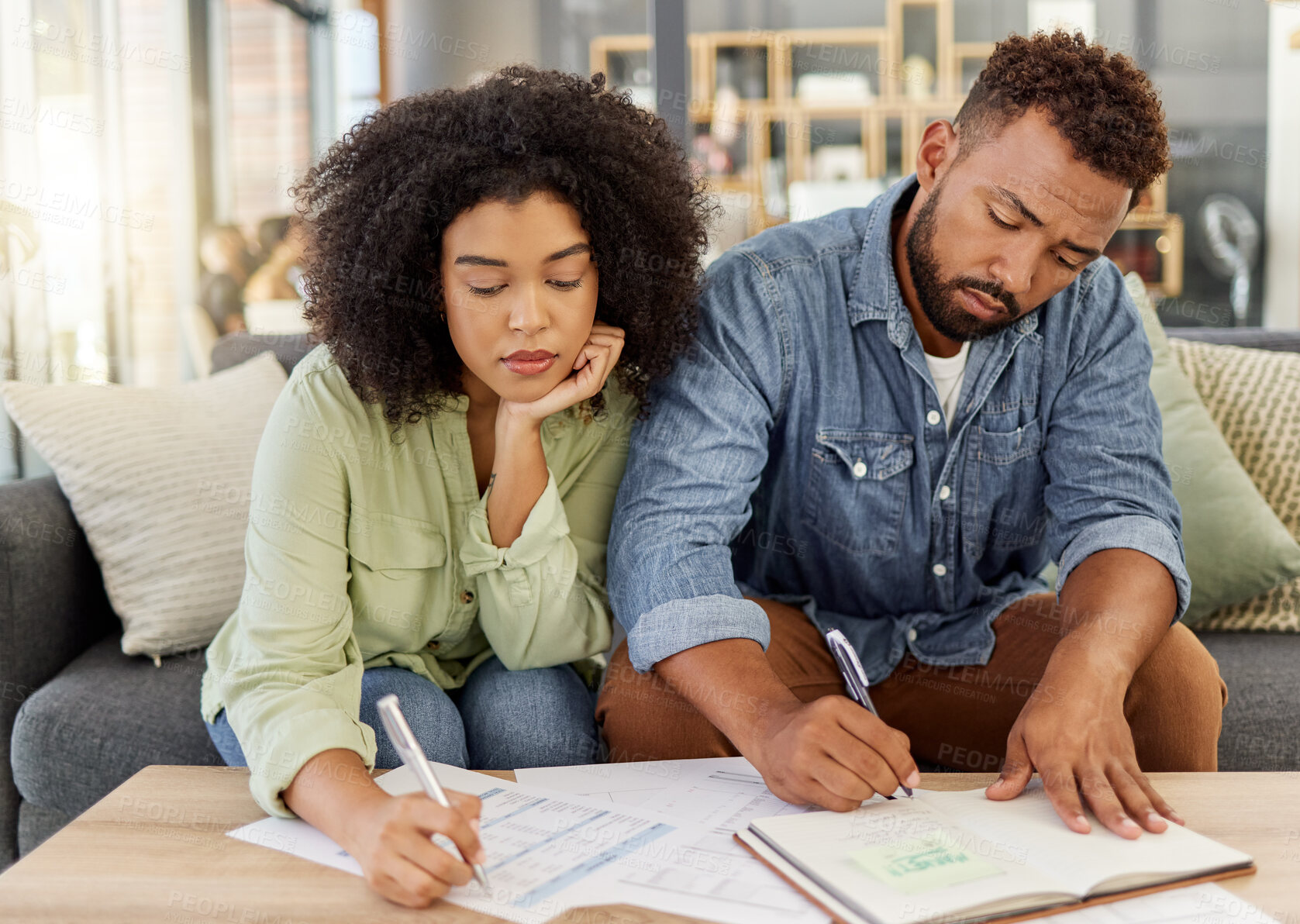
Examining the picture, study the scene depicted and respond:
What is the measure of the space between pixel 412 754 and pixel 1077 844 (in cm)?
52

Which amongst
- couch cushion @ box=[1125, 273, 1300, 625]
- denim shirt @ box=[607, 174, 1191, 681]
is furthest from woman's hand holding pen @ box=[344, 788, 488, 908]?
couch cushion @ box=[1125, 273, 1300, 625]

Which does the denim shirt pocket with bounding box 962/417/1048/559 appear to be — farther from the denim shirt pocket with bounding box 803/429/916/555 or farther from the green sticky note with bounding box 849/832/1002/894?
the green sticky note with bounding box 849/832/1002/894

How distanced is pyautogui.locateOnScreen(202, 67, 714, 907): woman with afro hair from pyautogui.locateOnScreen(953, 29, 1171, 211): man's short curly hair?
374 mm

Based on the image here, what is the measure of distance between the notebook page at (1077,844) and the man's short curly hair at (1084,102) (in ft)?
2.23

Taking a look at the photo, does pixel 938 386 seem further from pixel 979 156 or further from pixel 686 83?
pixel 686 83

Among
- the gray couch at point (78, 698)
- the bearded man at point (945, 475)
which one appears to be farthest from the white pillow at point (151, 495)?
the bearded man at point (945, 475)

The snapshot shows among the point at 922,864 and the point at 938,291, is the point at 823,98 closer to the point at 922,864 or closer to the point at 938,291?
the point at 938,291

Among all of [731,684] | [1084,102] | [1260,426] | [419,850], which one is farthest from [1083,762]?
[1260,426]

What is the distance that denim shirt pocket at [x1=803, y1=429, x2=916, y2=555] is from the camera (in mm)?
1385

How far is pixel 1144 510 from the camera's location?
132cm

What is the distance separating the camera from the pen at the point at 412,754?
0.77 m

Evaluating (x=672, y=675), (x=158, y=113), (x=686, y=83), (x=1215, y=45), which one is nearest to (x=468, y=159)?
(x=672, y=675)

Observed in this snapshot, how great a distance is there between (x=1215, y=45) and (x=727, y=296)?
476cm

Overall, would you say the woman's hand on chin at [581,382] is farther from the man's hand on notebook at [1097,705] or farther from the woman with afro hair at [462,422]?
the man's hand on notebook at [1097,705]
